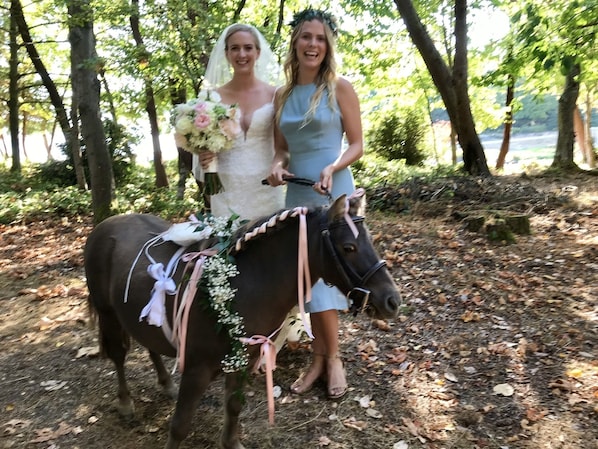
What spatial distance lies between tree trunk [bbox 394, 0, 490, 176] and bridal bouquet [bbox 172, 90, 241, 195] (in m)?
7.48

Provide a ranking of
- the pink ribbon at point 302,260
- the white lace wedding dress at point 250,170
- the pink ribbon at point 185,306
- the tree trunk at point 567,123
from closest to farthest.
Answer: the pink ribbon at point 302,260
the pink ribbon at point 185,306
the white lace wedding dress at point 250,170
the tree trunk at point 567,123

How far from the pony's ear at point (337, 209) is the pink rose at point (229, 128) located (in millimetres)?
1300

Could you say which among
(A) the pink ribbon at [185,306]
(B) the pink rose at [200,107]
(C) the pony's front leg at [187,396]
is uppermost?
(B) the pink rose at [200,107]

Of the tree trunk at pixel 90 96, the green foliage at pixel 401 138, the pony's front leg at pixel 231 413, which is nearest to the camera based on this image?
the pony's front leg at pixel 231 413

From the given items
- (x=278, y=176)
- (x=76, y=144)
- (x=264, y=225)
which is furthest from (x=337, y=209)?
(x=76, y=144)

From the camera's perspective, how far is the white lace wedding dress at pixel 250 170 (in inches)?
133

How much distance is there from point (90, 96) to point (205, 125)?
5137 mm

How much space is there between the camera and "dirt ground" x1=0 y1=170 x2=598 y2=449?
311 centimetres

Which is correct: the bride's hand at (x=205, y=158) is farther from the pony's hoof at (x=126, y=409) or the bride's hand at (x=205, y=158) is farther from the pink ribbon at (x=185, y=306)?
the pony's hoof at (x=126, y=409)

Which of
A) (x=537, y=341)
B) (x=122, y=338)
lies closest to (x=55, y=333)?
(x=122, y=338)

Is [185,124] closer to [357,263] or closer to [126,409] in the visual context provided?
[357,263]

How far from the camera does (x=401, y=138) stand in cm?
1598

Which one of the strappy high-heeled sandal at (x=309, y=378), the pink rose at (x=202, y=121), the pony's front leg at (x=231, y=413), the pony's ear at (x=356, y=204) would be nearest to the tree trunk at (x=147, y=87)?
the pink rose at (x=202, y=121)

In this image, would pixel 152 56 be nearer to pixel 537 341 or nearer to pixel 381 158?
pixel 537 341
